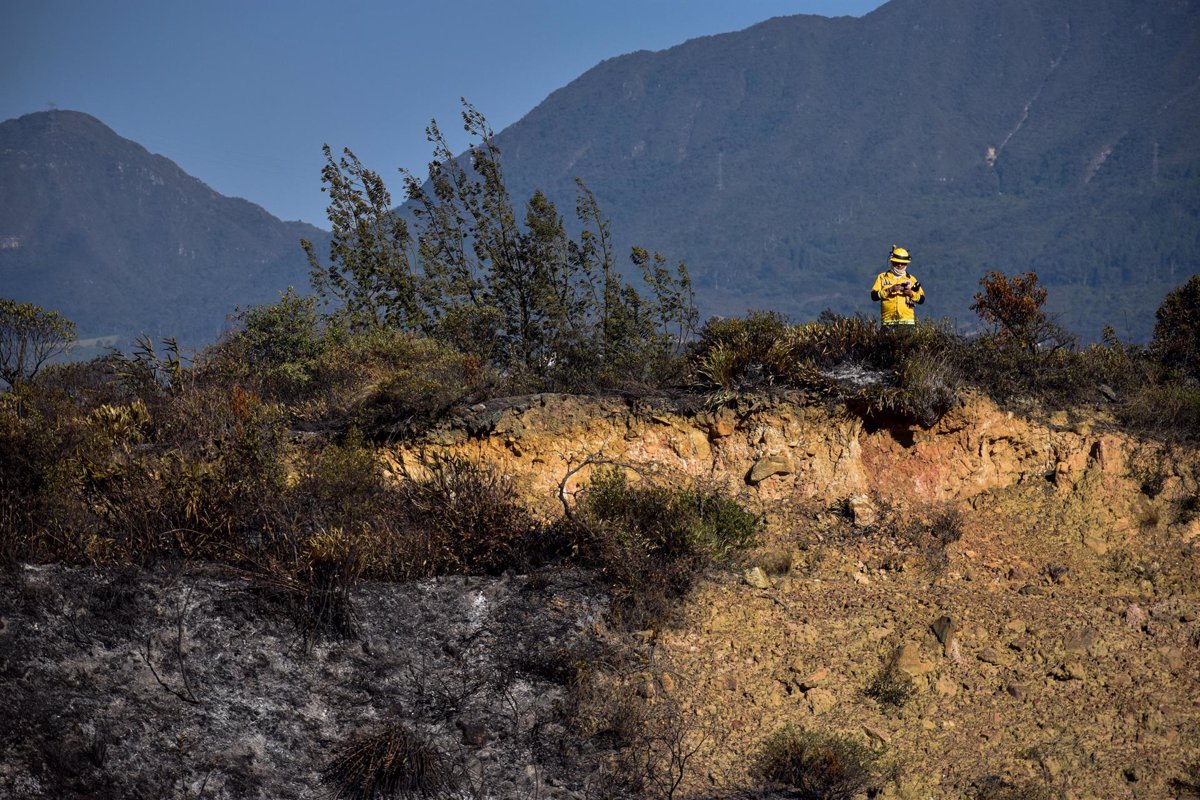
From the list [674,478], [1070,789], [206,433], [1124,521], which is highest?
[206,433]

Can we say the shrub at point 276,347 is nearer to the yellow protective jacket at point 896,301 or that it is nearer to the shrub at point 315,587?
the shrub at point 315,587

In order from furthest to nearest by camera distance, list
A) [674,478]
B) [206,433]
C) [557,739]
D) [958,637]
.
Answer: [674,478]
[206,433]
[958,637]
[557,739]

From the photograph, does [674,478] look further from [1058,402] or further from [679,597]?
[1058,402]

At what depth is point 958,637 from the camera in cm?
874

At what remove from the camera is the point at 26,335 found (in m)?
14.9

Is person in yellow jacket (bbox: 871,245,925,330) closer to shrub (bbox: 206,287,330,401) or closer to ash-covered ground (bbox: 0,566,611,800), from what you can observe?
ash-covered ground (bbox: 0,566,611,800)

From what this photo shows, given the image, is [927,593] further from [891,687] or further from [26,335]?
[26,335]

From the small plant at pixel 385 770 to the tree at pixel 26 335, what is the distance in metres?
10.0

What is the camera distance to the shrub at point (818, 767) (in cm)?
736

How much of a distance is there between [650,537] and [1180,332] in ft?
38.3

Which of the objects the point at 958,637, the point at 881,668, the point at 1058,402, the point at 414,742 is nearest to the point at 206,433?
the point at 414,742

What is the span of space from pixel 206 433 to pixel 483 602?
3586mm

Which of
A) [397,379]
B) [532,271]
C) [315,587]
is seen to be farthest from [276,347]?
[315,587]

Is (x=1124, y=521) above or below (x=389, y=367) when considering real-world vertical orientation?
below
